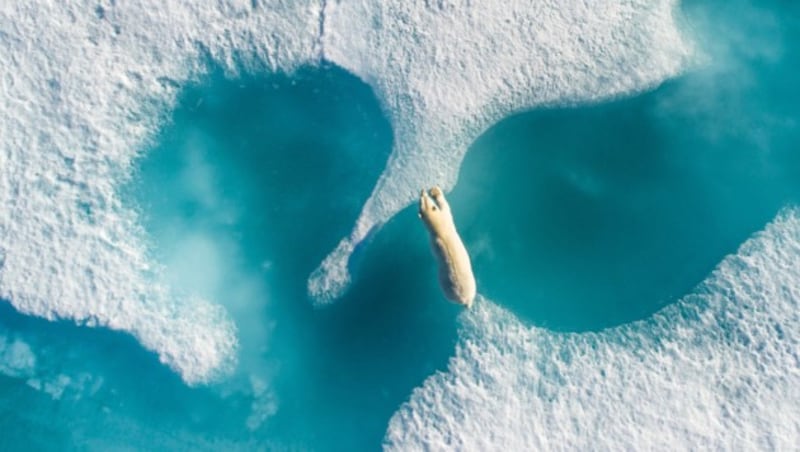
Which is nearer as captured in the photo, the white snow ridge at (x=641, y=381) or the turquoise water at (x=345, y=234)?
the white snow ridge at (x=641, y=381)

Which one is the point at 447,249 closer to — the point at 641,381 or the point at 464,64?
the point at 464,64

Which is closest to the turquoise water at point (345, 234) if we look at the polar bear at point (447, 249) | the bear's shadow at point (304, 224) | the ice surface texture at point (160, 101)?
the bear's shadow at point (304, 224)

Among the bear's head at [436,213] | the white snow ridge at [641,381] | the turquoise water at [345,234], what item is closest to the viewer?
the bear's head at [436,213]

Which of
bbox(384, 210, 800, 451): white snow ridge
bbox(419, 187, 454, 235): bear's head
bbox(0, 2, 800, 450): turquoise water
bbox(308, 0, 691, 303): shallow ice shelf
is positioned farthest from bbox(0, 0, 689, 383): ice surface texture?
bbox(384, 210, 800, 451): white snow ridge

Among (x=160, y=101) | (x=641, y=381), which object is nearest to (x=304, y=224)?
(x=160, y=101)

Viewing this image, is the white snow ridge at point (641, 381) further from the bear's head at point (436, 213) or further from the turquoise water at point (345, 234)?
the bear's head at point (436, 213)

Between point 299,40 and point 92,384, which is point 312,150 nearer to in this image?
point 299,40
